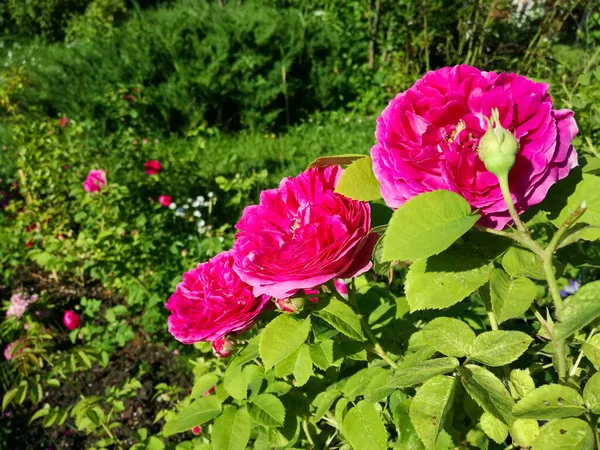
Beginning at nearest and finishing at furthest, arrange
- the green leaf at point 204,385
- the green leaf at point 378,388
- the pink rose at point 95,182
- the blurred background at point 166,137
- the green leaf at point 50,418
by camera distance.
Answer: the green leaf at point 378,388 < the green leaf at point 204,385 < the green leaf at point 50,418 < the blurred background at point 166,137 < the pink rose at point 95,182

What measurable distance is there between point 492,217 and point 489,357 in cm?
15

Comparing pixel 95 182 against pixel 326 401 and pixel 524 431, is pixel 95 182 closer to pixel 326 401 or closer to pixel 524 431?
pixel 326 401

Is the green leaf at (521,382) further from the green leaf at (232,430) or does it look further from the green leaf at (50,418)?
the green leaf at (50,418)

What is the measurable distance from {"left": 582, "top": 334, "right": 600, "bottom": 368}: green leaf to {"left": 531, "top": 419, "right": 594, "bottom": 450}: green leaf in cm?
7

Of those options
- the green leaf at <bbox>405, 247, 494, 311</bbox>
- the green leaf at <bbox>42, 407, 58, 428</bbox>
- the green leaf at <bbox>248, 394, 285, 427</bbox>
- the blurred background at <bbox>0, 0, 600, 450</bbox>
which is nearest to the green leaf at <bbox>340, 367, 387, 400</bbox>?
the green leaf at <bbox>248, 394, 285, 427</bbox>

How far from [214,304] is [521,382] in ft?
1.30

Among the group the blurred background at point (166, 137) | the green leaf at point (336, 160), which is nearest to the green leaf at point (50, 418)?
the blurred background at point (166, 137)

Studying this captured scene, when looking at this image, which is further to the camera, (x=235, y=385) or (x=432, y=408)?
(x=235, y=385)

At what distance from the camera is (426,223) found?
440 mm

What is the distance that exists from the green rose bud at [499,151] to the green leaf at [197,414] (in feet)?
1.98

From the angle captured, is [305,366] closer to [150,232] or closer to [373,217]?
[373,217]

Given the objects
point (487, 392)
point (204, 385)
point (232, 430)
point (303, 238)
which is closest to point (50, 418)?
point (204, 385)

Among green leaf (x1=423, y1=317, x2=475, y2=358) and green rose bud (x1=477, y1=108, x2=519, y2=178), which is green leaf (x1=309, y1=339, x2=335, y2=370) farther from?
green rose bud (x1=477, y1=108, x2=519, y2=178)

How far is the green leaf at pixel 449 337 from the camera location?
1.84ft
